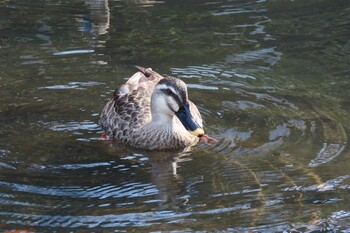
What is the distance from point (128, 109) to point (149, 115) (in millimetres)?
261

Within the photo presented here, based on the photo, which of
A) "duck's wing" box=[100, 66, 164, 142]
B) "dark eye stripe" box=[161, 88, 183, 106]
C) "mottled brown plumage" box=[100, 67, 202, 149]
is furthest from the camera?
"duck's wing" box=[100, 66, 164, 142]

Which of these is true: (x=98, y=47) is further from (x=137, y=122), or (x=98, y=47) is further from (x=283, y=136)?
(x=283, y=136)

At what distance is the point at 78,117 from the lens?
1024cm

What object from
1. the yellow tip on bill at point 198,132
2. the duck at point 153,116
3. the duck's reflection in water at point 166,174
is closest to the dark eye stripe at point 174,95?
the duck at point 153,116

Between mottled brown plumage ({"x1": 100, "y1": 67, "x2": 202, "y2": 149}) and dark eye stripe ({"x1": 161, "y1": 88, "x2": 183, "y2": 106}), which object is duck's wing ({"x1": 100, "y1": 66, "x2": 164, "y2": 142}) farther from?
dark eye stripe ({"x1": 161, "y1": 88, "x2": 183, "y2": 106})

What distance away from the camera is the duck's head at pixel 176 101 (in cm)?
917

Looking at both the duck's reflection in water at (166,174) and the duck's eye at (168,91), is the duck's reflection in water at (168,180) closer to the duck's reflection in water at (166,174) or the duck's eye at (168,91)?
the duck's reflection in water at (166,174)

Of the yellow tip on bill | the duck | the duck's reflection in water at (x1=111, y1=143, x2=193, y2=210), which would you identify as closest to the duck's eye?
the duck

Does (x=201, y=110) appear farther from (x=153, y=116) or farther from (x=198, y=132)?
(x=198, y=132)

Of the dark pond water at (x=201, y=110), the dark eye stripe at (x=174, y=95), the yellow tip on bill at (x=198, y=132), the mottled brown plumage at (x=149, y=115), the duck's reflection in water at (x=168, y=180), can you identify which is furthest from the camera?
the mottled brown plumage at (x=149, y=115)

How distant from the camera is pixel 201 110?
1045cm

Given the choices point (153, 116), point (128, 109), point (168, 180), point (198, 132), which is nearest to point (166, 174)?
point (168, 180)

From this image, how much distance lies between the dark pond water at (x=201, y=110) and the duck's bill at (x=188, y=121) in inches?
9.4

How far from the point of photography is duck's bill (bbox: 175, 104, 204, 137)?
9102 mm
